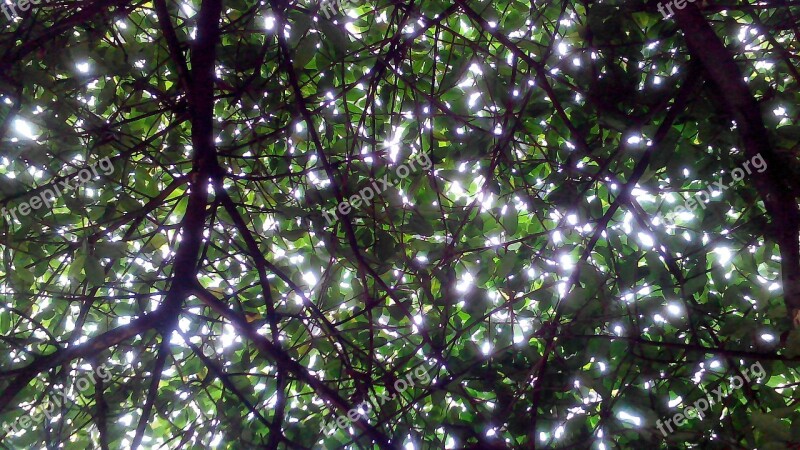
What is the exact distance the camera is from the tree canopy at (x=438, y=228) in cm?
163

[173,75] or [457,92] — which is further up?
[173,75]

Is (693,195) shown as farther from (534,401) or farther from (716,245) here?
(534,401)

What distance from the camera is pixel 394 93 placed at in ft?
6.56

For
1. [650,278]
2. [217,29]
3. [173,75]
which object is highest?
[173,75]

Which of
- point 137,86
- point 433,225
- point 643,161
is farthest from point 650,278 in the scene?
point 137,86

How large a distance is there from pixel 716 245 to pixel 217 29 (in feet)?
4.63

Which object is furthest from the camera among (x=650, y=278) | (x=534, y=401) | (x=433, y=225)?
(x=433, y=225)

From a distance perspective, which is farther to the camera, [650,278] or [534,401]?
[650,278]

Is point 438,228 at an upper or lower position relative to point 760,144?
upper

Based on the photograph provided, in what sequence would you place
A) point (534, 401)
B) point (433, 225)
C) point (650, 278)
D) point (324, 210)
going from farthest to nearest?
point (433, 225), point (324, 210), point (650, 278), point (534, 401)

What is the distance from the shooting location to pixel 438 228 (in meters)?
2.01

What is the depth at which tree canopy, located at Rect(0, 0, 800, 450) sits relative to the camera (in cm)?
163

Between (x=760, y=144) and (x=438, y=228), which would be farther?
(x=438, y=228)

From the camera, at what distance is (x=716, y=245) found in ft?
5.63
